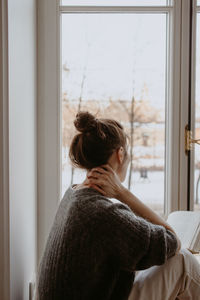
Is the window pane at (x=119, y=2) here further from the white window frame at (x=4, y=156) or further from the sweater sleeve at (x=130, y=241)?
the sweater sleeve at (x=130, y=241)

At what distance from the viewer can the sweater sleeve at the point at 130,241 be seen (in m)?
1.28

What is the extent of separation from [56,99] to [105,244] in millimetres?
1155

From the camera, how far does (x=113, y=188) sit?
4.91 ft

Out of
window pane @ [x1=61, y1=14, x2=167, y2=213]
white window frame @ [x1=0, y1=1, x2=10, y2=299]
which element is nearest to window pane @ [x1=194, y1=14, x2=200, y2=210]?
window pane @ [x1=61, y1=14, x2=167, y2=213]

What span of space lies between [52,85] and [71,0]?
1.62 ft

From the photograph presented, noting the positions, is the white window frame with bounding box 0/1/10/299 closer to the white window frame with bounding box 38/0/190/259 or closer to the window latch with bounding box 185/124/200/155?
the white window frame with bounding box 38/0/190/259

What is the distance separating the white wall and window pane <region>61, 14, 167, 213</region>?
252 mm

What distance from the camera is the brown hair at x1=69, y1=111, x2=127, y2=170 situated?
1.44 m

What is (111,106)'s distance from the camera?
7.57 feet

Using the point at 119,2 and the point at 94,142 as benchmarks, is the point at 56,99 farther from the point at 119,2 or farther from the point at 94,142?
the point at 94,142

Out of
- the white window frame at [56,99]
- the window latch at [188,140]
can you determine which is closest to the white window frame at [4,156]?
the white window frame at [56,99]

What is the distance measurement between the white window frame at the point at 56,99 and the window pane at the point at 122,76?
0.06m

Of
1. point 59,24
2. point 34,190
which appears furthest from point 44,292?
point 59,24

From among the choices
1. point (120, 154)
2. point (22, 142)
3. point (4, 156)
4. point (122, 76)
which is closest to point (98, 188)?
point (120, 154)
